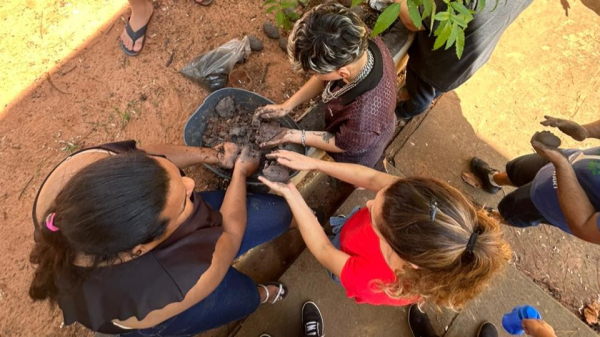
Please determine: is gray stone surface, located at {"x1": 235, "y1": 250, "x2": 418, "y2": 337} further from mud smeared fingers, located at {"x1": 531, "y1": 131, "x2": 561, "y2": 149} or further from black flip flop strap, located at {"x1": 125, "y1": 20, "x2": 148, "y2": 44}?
Answer: black flip flop strap, located at {"x1": 125, "y1": 20, "x2": 148, "y2": 44}

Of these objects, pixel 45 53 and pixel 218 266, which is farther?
pixel 45 53

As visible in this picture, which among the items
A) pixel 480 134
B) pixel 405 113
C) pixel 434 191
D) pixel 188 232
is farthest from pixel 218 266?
pixel 480 134

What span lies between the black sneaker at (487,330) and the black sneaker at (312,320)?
1159mm

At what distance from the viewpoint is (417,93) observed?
270 cm

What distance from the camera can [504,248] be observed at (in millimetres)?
1475

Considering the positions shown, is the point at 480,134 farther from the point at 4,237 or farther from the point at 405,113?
the point at 4,237

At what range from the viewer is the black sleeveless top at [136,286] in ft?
4.58

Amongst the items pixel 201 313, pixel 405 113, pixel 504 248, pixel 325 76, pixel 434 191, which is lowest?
pixel 201 313

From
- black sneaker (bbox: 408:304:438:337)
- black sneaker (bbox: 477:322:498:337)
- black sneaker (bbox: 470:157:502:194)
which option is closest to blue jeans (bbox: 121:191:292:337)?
black sneaker (bbox: 408:304:438:337)

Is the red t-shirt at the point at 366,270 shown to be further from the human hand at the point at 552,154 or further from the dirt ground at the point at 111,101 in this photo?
the dirt ground at the point at 111,101

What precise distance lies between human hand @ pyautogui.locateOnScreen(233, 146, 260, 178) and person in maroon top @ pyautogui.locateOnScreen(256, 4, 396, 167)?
111 mm

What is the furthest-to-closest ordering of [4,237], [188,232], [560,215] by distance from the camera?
[4,237] < [560,215] < [188,232]

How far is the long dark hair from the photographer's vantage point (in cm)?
122

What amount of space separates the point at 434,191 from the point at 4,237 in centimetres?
282
